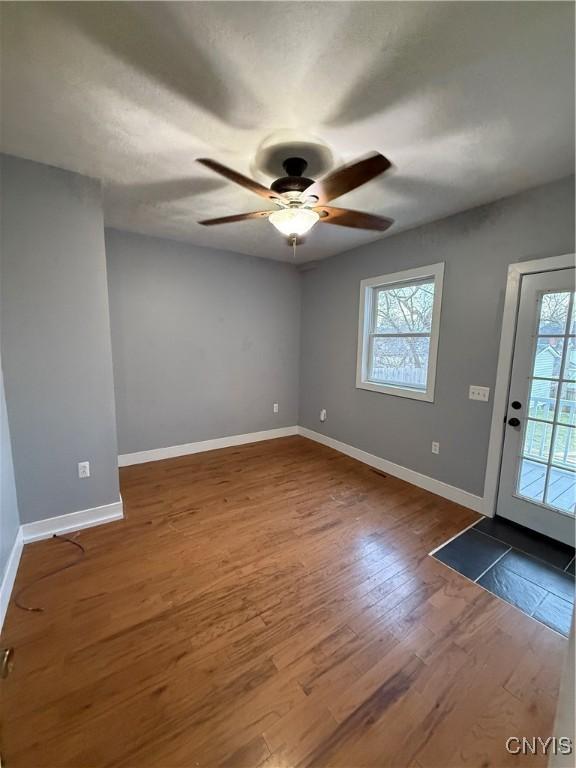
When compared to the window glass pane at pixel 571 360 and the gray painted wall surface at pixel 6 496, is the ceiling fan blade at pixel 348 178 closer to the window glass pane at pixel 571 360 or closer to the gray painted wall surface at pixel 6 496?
the window glass pane at pixel 571 360

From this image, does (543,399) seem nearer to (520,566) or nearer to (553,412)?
(553,412)

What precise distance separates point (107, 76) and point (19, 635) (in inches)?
103

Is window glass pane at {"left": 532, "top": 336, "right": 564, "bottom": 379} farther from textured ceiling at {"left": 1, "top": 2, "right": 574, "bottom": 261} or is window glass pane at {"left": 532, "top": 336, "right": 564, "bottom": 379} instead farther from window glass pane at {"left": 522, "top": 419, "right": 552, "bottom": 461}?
textured ceiling at {"left": 1, "top": 2, "right": 574, "bottom": 261}

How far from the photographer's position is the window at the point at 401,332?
305cm

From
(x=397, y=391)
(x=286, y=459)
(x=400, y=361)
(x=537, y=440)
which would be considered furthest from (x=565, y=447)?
(x=286, y=459)

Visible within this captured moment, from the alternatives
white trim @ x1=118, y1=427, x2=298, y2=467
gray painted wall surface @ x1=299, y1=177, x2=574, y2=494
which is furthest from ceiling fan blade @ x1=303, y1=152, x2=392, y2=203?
white trim @ x1=118, y1=427, x2=298, y2=467

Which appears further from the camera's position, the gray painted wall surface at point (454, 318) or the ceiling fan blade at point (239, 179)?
the gray painted wall surface at point (454, 318)

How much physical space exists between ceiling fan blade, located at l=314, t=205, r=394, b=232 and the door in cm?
125

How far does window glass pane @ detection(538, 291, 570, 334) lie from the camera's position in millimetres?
2195

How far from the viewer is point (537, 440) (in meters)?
2.39

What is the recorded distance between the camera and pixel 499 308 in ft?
8.33

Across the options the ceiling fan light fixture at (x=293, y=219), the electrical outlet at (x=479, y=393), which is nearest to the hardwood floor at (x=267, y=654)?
the electrical outlet at (x=479, y=393)

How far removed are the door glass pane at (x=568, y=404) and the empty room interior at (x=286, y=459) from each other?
17 mm

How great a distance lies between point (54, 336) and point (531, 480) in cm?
367
